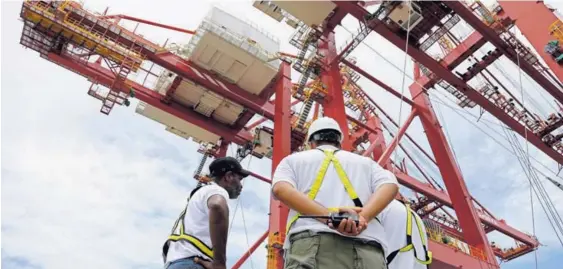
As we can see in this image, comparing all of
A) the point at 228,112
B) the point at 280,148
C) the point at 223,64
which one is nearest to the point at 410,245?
the point at 280,148

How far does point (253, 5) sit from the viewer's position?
15.5m

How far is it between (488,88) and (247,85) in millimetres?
9038

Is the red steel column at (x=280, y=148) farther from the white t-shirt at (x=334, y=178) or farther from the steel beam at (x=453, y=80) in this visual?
the white t-shirt at (x=334, y=178)

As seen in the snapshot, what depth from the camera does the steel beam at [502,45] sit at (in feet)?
44.1

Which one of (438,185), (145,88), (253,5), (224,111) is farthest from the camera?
(438,185)

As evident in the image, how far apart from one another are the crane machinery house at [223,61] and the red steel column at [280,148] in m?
0.56

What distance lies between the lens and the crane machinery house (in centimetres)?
1488

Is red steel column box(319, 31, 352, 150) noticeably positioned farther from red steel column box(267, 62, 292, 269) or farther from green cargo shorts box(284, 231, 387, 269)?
green cargo shorts box(284, 231, 387, 269)

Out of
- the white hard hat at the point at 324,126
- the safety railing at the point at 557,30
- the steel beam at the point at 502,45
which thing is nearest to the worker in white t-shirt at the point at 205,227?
the white hard hat at the point at 324,126

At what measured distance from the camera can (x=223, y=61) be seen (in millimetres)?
15438

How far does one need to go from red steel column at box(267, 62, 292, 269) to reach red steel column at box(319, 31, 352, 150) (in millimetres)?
1383

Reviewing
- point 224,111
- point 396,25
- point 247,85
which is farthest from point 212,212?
point 224,111

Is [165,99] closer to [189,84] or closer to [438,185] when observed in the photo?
[189,84]

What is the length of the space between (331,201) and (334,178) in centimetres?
13
